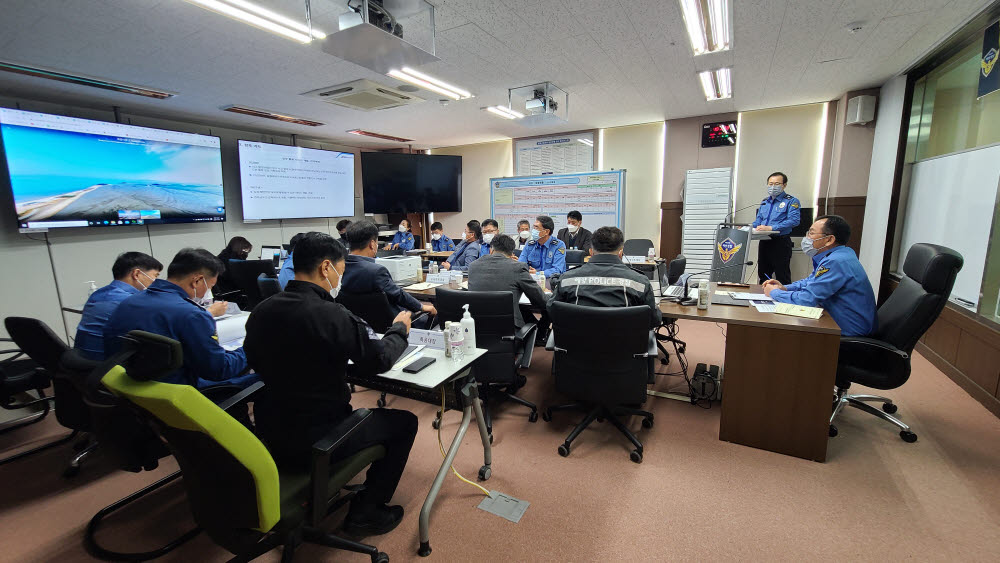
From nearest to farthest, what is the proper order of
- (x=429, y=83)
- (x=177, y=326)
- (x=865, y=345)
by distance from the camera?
(x=177, y=326) < (x=865, y=345) < (x=429, y=83)

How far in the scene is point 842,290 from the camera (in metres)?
2.41

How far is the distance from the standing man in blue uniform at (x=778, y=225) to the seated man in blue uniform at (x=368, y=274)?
4517 mm

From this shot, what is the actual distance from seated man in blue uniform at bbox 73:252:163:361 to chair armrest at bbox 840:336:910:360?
3.89m

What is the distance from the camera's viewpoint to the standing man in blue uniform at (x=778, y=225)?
5.02 metres

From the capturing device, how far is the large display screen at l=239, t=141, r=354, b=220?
609cm

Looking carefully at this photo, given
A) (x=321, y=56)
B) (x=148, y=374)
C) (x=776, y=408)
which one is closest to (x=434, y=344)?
(x=148, y=374)

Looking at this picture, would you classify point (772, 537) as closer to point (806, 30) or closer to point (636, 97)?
point (806, 30)

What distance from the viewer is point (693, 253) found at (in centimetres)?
605

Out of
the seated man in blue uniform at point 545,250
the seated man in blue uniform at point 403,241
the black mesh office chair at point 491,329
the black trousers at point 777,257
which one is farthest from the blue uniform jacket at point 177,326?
the black trousers at point 777,257

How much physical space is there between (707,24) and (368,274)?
3.00m

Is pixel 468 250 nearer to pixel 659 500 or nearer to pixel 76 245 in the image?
pixel 659 500

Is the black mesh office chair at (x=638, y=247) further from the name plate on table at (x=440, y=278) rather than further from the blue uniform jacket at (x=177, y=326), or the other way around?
the blue uniform jacket at (x=177, y=326)

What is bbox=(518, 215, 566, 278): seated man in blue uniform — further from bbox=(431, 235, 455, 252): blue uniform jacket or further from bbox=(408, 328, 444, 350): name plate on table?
bbox=(431, 235, 455, 252): blue uniform jacket

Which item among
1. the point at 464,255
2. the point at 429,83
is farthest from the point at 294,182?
the point at 429,83
